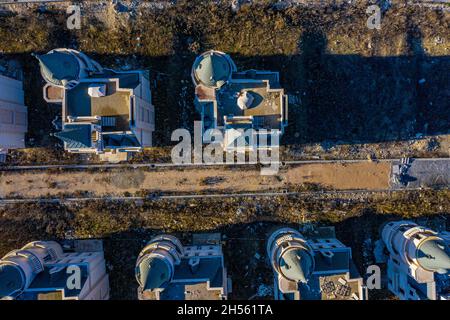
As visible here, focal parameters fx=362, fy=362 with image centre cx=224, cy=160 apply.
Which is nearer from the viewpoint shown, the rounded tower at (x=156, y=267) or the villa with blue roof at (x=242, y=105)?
the rounded tower at (x=156, y=267)

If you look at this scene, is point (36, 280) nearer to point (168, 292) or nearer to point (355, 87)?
point (168, 292)

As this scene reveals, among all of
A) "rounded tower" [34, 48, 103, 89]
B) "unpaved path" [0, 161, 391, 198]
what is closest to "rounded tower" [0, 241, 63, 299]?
"unpaved path" [0, 161, 391, 198]

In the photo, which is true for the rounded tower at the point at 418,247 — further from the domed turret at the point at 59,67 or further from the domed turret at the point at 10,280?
the domed turret at the point at 10,280

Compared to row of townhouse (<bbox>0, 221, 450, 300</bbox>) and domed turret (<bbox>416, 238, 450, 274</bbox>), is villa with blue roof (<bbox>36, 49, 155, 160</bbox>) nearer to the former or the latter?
row of townhouse (<bbox>0, 221, 450, 300</bbox>)

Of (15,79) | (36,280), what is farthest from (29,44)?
(36,280)

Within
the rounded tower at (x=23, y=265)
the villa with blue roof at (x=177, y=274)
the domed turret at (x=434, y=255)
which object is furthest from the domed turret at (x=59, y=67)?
the domed turret at (x=434, y=255)

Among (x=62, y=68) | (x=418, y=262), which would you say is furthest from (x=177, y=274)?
(x=418, y=262)

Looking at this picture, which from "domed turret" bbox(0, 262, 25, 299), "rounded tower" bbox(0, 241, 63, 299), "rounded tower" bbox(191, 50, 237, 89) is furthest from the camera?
"rounded tower" bbox(0, 241, 63, 299)
